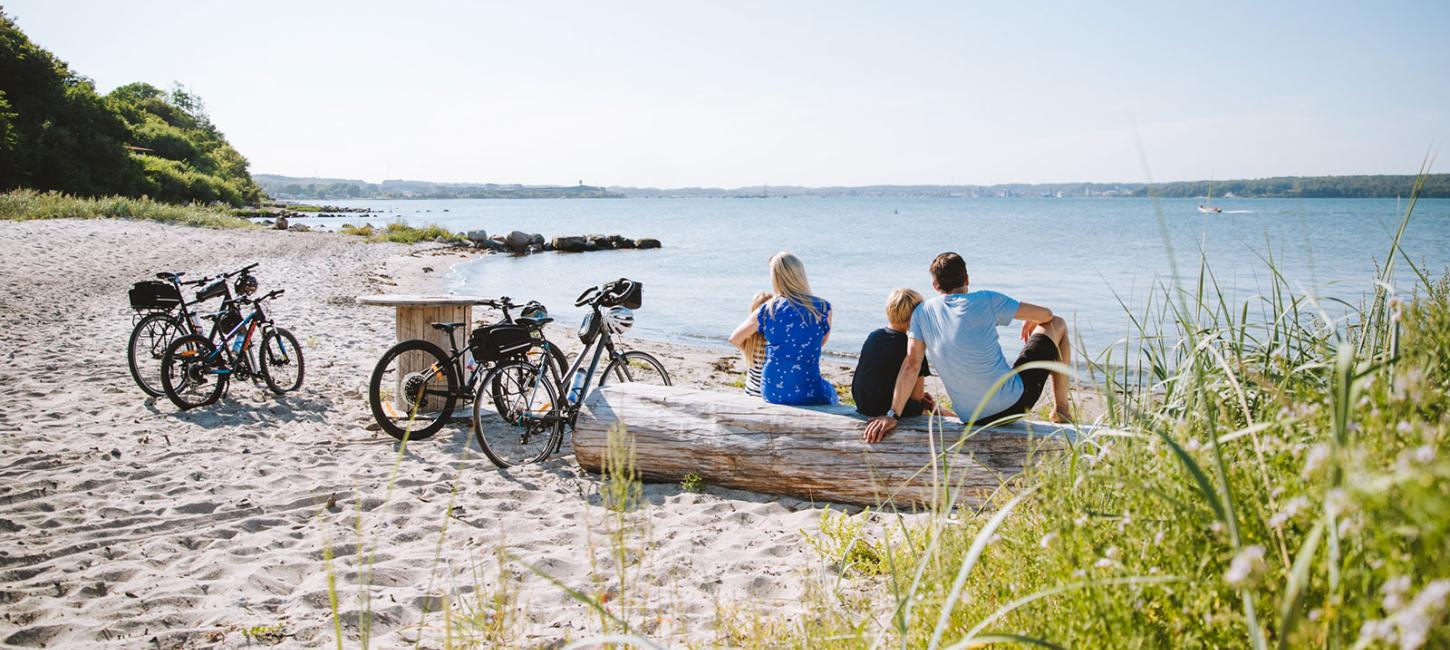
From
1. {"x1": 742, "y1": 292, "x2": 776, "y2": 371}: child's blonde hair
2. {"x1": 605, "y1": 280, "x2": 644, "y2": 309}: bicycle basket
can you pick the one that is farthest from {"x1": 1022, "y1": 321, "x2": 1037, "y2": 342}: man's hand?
{"x1": 605, "y1": 280, "x2": 644, "y2": 309}: bicycle basket

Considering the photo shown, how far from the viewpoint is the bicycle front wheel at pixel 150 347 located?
706 cm

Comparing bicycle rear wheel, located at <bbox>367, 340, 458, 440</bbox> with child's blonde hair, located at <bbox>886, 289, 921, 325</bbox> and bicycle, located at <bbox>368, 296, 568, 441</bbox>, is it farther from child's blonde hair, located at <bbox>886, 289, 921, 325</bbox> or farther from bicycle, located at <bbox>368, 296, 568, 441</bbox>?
child's blonde hair, located at <bbox>886, 289, 921, 325</bbox>

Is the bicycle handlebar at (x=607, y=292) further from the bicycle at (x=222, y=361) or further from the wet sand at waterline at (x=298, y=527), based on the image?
the bicycle at (x=222, y=361)

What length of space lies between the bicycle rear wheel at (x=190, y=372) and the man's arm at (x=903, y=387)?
5508mm

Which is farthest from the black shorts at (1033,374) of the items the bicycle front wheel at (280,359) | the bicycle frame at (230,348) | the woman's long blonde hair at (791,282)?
the bicycle frame at (230,348)

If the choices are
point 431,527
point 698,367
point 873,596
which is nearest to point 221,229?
point 698,367

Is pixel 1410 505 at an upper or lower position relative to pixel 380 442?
upper

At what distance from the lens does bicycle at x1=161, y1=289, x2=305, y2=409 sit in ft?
22.4

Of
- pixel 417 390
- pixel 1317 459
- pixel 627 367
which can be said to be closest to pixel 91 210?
pixel 417 390

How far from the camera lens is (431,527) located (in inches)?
178

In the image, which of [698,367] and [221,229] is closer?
[698,367]

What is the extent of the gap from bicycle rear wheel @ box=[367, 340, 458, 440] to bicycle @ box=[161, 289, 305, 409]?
1.52m

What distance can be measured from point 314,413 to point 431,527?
10.0 feet

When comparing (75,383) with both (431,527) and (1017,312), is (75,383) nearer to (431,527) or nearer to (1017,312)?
(431,527)
